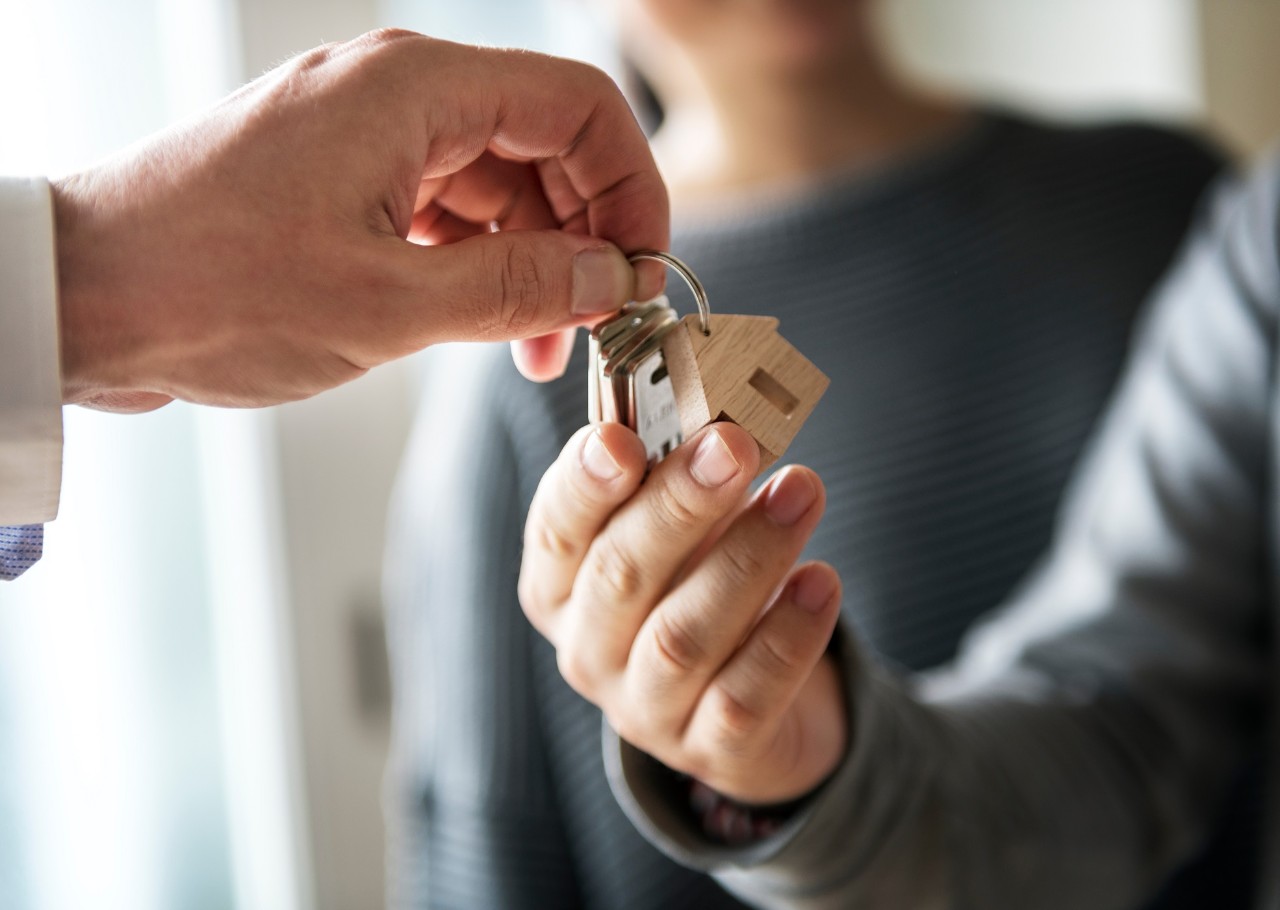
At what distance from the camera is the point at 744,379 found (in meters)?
0.39

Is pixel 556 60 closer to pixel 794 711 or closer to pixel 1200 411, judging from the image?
pixel 794 711

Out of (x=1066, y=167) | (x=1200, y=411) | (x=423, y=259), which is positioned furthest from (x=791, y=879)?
(x=1066, y=167)

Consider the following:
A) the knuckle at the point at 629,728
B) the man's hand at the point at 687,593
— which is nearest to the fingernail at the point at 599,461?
the man's hand at the point at 687,593

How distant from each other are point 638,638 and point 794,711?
97 millimetres

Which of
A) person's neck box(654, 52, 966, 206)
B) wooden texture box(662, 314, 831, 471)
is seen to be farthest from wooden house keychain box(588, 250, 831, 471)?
person's neck box(654, 52, 966, 206)

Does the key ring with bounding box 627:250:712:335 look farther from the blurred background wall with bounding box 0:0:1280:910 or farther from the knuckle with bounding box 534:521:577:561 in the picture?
the blurred background wall with bounding box 0:0:1280:910

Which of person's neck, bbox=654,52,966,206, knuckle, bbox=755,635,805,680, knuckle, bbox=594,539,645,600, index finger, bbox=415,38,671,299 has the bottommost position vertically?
knuckle, bbox=755,635,805,680

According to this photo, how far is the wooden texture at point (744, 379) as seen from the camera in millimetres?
382

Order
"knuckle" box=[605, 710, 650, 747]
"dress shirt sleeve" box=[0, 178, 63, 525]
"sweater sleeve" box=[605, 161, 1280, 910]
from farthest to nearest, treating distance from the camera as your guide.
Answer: "sweater sleeve" box=[605, 161, 1280, 910]
"knuckle" box=[605, 710, 650, 747]
"dress shirt sleeve" box=[0, 178, 63, 525]

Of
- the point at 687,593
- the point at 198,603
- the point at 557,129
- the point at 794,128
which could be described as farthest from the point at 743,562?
the point at 198,603

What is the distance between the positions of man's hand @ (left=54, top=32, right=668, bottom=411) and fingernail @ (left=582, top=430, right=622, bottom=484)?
0.15ft

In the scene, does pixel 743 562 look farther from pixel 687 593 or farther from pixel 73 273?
pixel 73 273

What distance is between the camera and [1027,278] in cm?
86

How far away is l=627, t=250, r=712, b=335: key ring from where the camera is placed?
0.39 meters
